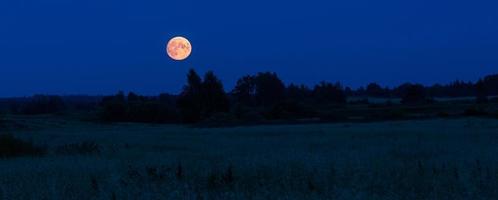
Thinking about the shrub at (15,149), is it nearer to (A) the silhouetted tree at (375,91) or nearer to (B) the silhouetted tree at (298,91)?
(B) the silhouetted tree at (298,91)

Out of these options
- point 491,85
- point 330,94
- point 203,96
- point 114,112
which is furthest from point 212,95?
point 491,85

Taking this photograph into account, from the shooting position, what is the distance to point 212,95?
7306cm

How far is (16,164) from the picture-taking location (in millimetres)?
14180

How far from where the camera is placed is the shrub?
18.1 metres

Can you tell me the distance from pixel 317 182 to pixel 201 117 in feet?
199

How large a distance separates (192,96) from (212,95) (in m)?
2.31

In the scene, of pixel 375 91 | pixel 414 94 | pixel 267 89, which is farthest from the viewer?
pixel 375 91

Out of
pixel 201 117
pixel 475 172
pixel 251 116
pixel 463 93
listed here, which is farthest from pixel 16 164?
pixel 463 93

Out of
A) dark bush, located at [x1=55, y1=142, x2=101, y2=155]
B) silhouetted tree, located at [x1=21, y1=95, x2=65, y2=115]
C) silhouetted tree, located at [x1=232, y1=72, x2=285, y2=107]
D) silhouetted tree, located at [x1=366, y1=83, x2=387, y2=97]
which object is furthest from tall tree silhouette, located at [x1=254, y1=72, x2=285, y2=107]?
dark bush, located at [x1=55, y1=142, x2=101, y2=155]

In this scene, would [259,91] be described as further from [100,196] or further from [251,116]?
[100,196]

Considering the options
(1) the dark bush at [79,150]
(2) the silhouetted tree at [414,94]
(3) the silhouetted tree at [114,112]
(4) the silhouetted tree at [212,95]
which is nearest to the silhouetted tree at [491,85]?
(2) the silhouetted tree at [414,94]

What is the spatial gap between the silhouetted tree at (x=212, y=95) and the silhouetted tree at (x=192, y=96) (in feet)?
1.87

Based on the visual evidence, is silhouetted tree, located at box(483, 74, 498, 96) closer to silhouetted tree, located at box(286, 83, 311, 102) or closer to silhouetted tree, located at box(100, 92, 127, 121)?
silhouetted tree, located at box(286, 83, 311, 102)

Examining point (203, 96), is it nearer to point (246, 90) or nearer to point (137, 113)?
point (137, 113)
